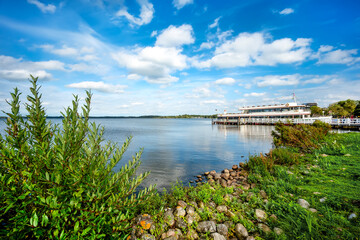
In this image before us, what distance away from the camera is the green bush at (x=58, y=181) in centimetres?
244

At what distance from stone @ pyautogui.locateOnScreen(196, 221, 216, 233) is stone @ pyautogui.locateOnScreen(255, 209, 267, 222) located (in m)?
1.42

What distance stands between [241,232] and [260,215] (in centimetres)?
99

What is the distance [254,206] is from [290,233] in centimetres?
149

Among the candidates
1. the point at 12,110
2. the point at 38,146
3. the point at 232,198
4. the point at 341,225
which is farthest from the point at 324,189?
the point at 12,110

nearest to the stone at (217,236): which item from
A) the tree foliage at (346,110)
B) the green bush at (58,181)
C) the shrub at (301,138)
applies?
the green bush at (58,181)

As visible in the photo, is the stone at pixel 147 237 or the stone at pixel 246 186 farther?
the stone at pixel 246 186

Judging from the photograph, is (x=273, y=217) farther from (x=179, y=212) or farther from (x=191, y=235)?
(x=179, y=212)

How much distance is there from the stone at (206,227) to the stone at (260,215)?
142 centimetres

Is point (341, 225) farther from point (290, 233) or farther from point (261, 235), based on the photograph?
point (261, 235)

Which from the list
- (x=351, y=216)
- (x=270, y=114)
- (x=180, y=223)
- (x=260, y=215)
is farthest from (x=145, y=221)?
(x=270, y=114)

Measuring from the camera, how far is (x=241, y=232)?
4766mm

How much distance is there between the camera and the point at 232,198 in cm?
643

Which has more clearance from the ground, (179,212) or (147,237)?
(179,212)

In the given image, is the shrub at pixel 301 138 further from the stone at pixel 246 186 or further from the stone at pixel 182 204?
the stone at pixel 182 204
